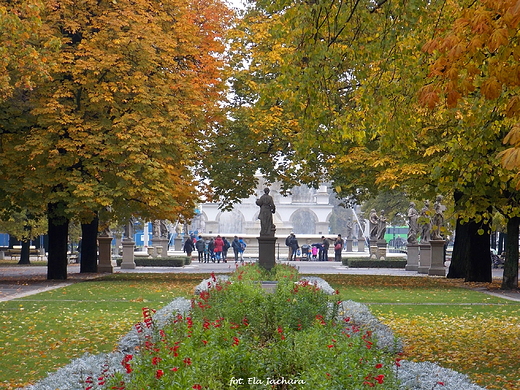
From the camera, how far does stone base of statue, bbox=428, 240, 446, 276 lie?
35406mm

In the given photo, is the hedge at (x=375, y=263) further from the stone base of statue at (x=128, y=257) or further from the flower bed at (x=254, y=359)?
the flower bed at (x=254, y=359)

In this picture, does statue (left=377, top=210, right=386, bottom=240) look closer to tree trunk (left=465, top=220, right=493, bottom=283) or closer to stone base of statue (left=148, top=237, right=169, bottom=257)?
stone base of statue (left=148, top=237, right=169, bottom=257)

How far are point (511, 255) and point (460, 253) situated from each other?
22.9 feet

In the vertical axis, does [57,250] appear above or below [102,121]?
below

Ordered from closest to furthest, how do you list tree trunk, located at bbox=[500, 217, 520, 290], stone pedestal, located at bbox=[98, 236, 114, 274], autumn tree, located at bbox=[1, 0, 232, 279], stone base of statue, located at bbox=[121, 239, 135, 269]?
autumn tree, located at bbox=[1, 0, 232, 279] → tree trunk, located at bbox=[500, 217, 520, 290] → stone pedestal, located at bbox=[98, 236, 114, 274] → stone base of statue, located at bbox=[121, 239, 135, 269]

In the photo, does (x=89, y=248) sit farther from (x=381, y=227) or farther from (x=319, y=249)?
(x=319, y=249)

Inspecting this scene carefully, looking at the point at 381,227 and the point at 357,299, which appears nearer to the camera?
the point at 357,299

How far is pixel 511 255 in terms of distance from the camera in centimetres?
2431

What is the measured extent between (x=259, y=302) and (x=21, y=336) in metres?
3.98

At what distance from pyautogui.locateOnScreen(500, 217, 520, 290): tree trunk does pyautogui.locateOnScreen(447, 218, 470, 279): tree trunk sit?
4.58m

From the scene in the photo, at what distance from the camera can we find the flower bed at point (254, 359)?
6363mm

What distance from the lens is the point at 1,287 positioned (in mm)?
23984

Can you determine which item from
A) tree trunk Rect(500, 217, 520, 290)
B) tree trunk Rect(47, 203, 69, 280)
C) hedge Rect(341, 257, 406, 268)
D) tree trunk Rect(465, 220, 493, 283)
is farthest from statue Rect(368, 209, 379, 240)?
tree trunk Rect(47, 203, 69, 280)

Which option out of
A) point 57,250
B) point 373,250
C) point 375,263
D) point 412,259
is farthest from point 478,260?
point 373,250
